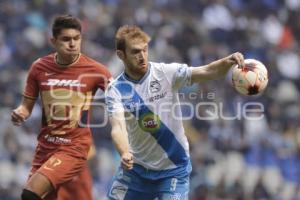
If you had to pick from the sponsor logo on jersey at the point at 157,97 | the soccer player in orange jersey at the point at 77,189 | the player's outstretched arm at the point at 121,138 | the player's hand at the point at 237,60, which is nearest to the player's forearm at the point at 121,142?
the player's outstretched arm at the point at 121,138

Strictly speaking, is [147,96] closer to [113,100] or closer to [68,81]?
[113,100]

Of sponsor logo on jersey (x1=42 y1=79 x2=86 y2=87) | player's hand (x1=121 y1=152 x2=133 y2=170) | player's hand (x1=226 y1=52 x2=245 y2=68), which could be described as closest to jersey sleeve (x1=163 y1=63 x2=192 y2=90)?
player's hand (x1=226 y1=52 x2=245 y2=68)

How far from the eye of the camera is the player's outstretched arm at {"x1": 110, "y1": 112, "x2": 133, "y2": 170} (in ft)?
32.2

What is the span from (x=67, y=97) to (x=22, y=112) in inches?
21.0

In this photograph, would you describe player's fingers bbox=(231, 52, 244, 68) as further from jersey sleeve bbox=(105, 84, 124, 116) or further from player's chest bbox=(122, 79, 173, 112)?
jersey sleeve bbox=(105, 84, 124, 116)

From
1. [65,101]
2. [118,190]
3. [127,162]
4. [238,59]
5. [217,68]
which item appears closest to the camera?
[127,162]

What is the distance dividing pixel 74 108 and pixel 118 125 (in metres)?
1.06

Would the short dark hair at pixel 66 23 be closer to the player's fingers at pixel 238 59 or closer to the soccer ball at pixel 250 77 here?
the soccer ball at pixel 250 77

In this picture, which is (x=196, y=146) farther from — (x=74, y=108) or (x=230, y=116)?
(x=74, y=108)

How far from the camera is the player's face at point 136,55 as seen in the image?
1086cm

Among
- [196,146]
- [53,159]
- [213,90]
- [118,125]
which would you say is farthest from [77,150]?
[213,90]

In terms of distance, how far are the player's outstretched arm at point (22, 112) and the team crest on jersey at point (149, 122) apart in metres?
1.36

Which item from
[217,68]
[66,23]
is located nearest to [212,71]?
[217,68]

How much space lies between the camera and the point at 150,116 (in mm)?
11008
